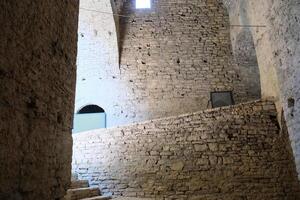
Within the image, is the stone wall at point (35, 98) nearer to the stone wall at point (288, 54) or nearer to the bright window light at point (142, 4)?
the stone wall at point (288, 54)

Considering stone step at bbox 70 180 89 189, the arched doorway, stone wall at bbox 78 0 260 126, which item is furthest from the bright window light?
stone step at bbox 70 180 89 189

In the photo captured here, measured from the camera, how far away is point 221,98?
27.5ft

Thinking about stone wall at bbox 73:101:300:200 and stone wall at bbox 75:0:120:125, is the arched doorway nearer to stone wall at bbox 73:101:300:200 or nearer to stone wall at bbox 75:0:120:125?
stone wall at bbox 75:0:120:125

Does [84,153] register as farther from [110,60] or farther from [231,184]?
[110,60]

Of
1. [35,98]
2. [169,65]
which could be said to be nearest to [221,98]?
[169,65]

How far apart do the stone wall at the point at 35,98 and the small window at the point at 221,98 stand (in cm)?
590

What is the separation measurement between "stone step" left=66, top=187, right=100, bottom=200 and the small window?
15.5 ft

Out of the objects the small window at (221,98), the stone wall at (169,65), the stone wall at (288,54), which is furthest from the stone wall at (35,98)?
the small window at (221,98)

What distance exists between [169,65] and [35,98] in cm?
654

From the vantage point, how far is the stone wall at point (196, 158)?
16.2 feet

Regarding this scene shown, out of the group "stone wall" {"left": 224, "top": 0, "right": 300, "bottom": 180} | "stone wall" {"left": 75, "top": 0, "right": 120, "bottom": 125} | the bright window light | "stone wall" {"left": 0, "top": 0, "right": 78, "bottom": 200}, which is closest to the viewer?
"stone wall" {"left": 0, "top": 0, "right": 78, "bottom": 200}

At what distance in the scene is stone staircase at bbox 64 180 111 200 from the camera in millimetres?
3918

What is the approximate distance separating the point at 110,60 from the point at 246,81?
4.26 meters

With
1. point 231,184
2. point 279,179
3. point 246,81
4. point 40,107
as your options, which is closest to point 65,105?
point 40,107
